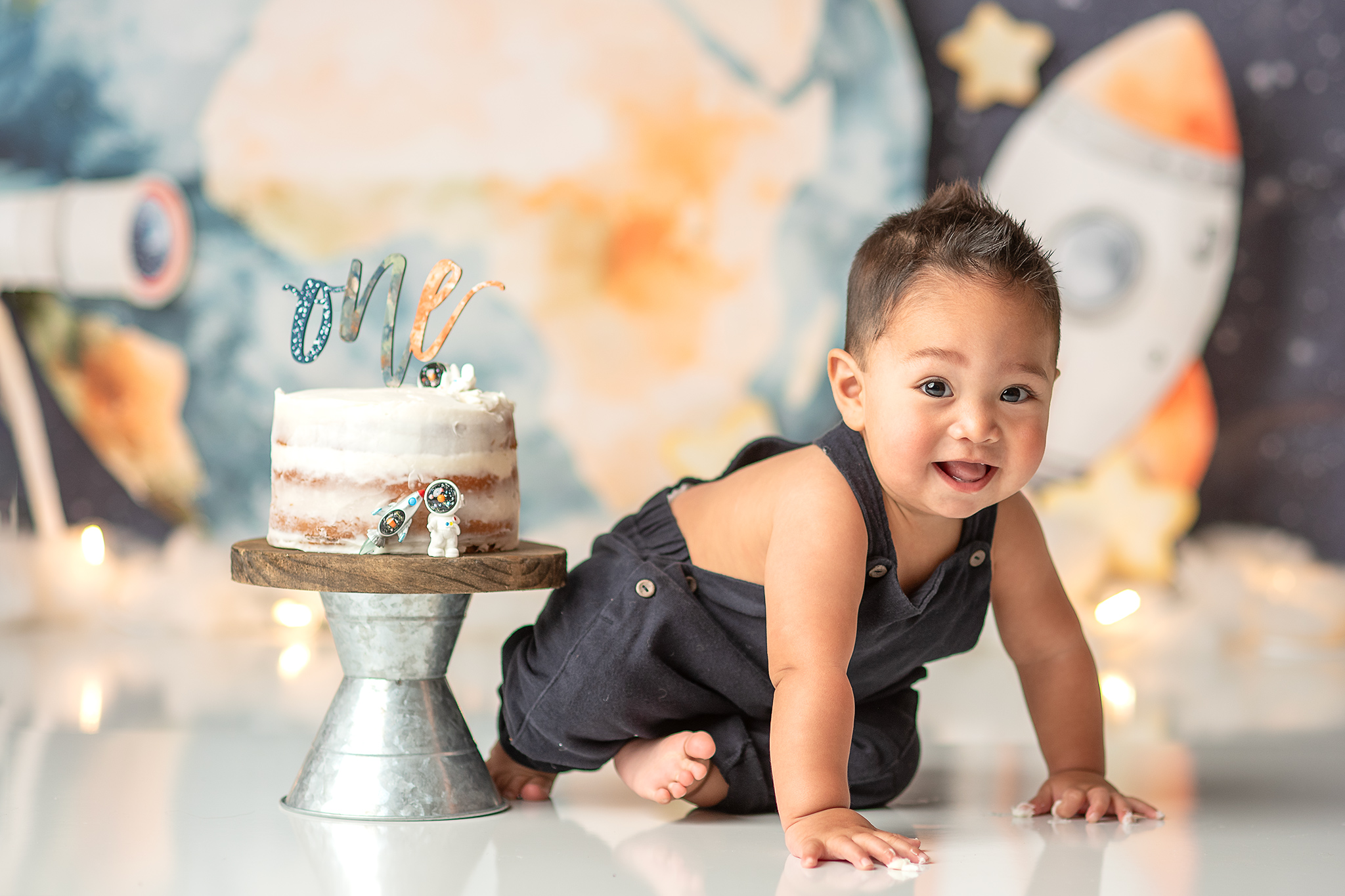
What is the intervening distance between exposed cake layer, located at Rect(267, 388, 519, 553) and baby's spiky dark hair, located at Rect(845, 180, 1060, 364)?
0.32m

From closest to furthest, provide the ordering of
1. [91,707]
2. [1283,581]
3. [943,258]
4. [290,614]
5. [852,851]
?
[852,851] → [943,258] → [91,707] → [290,614] → [1283,581]

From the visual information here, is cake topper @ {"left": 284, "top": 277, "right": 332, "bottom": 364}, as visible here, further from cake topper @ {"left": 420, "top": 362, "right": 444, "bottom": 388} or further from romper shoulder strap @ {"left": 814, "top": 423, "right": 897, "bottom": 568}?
romper shoulder strap @ {"left": 814, "top": 423, "right": 897, "bottom": 568}

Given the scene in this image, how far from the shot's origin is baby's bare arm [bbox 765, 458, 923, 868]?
37.4 inches

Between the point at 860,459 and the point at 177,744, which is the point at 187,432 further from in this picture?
the point at 860,459

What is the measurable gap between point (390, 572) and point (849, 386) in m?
0.39

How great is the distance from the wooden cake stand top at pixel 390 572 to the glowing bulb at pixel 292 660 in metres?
0.84

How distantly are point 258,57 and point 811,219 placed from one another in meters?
0.97

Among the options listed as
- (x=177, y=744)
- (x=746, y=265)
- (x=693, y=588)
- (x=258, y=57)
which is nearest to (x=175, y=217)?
(x=258, y=57)

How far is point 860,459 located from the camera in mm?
1100

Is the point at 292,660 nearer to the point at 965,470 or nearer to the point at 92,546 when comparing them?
the point at 92,546

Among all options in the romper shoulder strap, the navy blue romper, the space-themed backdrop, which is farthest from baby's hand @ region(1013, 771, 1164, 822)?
the space-themed backdrop

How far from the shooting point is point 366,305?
3.85ft

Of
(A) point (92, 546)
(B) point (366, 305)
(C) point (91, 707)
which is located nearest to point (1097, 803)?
(B) point (366, 305)

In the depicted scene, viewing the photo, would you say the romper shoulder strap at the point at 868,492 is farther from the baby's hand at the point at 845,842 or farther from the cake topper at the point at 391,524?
the cake topper at the point at 391,524
